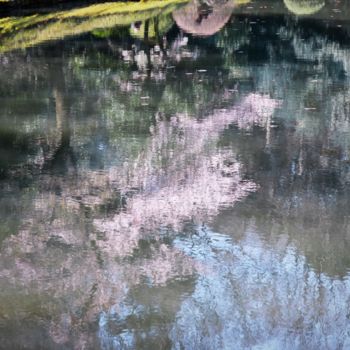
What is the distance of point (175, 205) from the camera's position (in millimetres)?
6027

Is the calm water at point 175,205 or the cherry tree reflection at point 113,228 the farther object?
the cherry tree reflection at point 113,228

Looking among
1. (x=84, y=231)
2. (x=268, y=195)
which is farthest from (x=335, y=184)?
(x=84, y=231)

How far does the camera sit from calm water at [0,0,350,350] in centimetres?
411

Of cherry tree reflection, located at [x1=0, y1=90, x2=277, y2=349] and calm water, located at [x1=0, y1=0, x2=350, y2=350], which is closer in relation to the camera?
calm water, located at [x1=0, y1=0, x2=350, y2=350]

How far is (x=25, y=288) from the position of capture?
454 centimetres

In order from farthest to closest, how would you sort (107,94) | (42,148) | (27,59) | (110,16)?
(110,16) < (27,59) < (107,94) < (42,148)

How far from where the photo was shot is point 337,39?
1559 cm

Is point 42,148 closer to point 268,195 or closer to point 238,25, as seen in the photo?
point 268,195

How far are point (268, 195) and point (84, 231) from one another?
1629 millimetres

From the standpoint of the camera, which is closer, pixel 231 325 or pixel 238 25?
pixel 231 325

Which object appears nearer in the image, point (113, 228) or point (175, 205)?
point (113, 228)

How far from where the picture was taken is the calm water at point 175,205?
13.5 ft

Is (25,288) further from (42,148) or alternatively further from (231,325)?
(42,148)

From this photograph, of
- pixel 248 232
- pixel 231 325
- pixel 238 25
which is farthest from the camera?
pixel 238 25
